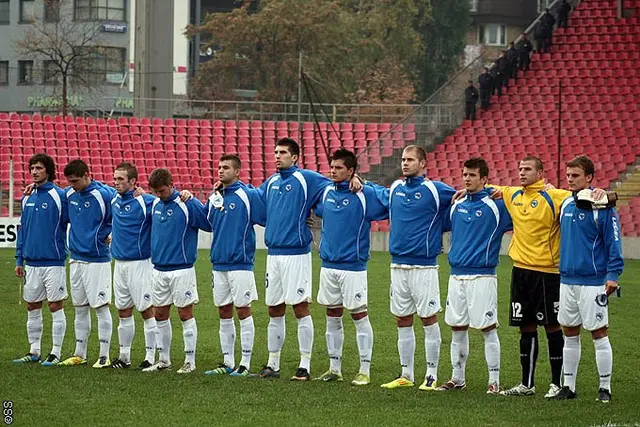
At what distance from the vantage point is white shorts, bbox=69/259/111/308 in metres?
13.8

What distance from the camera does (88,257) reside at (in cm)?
1384

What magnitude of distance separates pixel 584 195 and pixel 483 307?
1.45 meters

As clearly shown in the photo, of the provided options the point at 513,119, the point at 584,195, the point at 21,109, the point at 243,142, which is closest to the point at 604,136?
the point at 513,119

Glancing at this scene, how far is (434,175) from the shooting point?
37000mm

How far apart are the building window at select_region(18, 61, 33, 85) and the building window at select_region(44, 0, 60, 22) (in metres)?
3.18

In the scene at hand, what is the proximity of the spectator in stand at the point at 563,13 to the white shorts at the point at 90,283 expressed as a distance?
30.4 meters

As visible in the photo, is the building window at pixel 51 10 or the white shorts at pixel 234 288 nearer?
the white shorts at pixel 234 288

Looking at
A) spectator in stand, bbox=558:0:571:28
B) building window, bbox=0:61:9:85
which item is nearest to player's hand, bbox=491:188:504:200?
spectator in stand, bbox=558:0:571:28

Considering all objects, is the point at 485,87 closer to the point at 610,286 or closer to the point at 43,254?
the point at 43,254

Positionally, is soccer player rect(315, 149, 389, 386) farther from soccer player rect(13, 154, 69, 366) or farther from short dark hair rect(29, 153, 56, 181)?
short dark hair rect(29, 153, 56, 181)

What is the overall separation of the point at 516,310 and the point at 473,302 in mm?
413

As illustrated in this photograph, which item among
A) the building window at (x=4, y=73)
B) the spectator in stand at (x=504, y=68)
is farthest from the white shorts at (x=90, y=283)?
the building window at (x=4, y=73)

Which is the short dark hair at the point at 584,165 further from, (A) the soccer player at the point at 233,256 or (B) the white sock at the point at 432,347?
(A) the soccer player at the point at 233,256

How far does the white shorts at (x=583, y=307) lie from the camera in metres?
11.4
